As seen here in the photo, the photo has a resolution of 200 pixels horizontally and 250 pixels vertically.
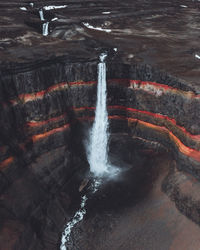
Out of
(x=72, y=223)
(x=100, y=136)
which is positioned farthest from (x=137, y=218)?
(x=100, y=136)

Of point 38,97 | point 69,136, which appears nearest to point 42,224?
point 69,136

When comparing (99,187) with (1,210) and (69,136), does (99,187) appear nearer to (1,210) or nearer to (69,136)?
(69,136)

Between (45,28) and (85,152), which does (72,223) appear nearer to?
(85,152)

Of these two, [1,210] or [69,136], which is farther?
[69,136]

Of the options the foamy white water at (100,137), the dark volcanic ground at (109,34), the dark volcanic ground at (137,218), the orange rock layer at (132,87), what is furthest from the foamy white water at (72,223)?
the dark volcanic ground at (109,34)

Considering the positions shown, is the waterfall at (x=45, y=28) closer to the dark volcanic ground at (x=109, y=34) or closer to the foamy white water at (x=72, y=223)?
the dark volcanic ground at (x=109, y=34)

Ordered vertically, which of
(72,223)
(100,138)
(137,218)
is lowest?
(72,223)

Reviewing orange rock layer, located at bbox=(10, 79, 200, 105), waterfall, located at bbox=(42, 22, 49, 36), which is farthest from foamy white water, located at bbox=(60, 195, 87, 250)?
waterfall, located at bbox=(42, 22, 49, 36)
